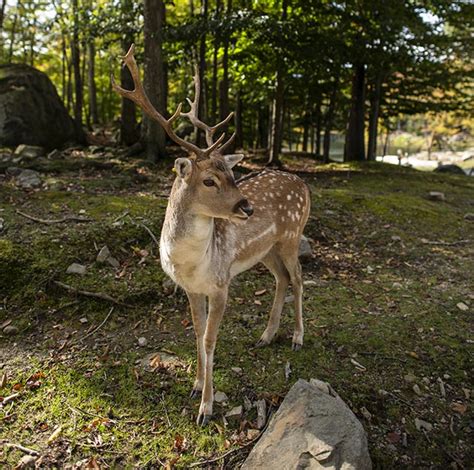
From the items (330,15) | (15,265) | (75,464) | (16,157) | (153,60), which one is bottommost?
(75,464)

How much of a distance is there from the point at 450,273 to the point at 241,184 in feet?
10.7

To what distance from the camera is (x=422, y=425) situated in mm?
3102

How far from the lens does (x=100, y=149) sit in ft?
31.4

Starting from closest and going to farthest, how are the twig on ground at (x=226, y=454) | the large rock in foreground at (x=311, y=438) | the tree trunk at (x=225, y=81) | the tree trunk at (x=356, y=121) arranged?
1. the large rock in foreground at (x=311, y=438)
2. the twig on ground at (x=226, y=454)
3. the tree trunk at (x=225, y=81)
4. the tree trunk at (x=356, y=121)

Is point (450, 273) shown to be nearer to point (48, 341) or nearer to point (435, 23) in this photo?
point (48, 341)

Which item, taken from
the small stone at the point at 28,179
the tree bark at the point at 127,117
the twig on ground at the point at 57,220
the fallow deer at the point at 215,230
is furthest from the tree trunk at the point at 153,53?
the fallow deer at the point at 215,230

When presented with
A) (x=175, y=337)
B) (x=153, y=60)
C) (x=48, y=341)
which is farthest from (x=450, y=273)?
(x=153, y=60)

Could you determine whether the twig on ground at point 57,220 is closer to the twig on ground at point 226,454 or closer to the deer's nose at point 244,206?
the deer's nose at point 244,206

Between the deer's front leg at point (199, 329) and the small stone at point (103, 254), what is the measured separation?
5.87 feet

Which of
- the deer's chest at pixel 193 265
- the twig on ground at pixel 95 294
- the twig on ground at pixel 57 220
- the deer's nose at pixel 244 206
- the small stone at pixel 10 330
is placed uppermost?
the deer's nose at pixel 244 206

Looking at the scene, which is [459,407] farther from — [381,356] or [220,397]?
[220,397]

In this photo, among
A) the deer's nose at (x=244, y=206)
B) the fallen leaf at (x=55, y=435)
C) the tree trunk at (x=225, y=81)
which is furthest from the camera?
the tree trunk at (x=225, y=81)

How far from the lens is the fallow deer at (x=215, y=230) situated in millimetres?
2682

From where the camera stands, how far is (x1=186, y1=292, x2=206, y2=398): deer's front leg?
317 cm
